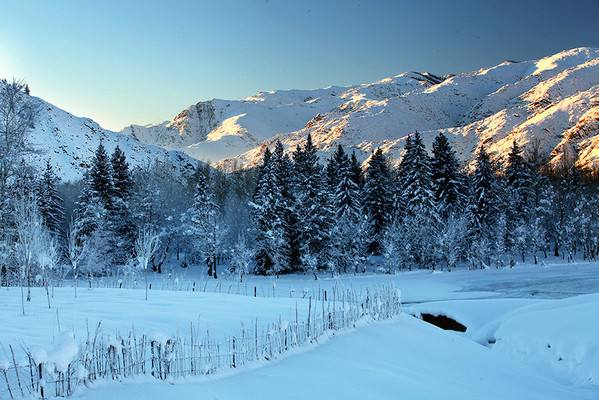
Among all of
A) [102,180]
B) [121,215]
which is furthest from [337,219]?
[102,180]

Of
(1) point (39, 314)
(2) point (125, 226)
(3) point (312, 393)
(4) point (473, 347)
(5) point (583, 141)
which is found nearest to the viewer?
(3) point (312, 393)

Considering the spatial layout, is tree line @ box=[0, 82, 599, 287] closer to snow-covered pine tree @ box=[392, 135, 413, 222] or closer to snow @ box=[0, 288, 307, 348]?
snow-covered pine tree @ box=[392, 135, 413, 222]

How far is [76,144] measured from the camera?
111812 millimetres

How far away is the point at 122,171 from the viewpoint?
49062 millimetres

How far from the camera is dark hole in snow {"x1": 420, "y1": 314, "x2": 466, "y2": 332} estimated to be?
21.8 m

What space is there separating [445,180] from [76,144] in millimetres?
90581

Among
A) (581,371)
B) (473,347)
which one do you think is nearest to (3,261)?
(473,347)

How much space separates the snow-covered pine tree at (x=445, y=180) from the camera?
49.0 metres

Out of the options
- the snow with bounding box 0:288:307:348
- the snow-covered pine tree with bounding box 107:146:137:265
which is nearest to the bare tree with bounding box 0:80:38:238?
the snow with bounding box 0:288:307:348

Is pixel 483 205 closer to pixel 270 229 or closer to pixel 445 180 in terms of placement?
pixel 445 180

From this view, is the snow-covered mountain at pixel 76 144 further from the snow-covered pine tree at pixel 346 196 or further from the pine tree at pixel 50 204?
the snow-covered pine tree at pixel 346 196

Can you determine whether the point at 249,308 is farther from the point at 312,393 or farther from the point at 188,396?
the point at 188,396

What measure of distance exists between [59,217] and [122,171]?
7.33m

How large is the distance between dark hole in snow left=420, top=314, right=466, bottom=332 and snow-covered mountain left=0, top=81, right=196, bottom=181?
71.7m
